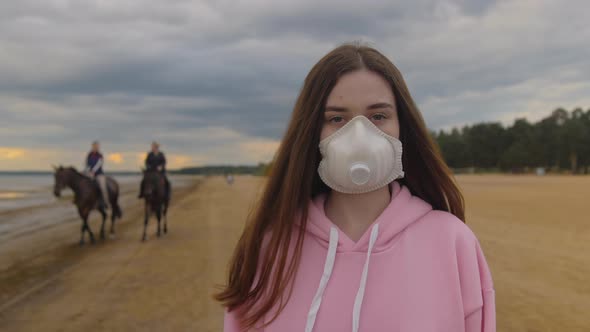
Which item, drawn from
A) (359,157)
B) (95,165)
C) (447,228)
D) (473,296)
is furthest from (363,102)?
(95,165)

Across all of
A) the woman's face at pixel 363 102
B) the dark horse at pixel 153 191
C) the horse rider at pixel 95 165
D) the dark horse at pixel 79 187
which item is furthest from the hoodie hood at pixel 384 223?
the horse rider at pixel 95 165

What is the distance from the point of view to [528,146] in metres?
57.8

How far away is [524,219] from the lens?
A: 1313cm

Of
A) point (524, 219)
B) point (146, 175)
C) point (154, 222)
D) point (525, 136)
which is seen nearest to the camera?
point (146, 175)

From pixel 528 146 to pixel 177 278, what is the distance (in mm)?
60464

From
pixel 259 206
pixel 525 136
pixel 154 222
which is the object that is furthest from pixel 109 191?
pixel 525 136

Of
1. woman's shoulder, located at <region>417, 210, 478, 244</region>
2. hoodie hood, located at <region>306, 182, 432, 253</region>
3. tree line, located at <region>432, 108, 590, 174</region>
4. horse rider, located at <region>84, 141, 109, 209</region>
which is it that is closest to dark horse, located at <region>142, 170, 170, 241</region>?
horse rider, located at <region>84, 141, 109, 209</region>

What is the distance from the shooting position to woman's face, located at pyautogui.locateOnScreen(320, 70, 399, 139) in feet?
4.75

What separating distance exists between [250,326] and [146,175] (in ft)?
34.6

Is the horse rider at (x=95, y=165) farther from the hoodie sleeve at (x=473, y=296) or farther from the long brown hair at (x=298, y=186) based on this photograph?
the hoodie sleeve at (x=473, y=296)

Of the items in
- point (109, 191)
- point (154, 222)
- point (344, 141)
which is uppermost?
point (344, 141)

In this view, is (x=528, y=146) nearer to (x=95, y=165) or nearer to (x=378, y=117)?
(x=95, y=165)

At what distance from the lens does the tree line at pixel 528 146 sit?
52.4 meters

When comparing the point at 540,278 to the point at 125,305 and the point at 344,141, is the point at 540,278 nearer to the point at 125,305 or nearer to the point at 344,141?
the point at 125,305
